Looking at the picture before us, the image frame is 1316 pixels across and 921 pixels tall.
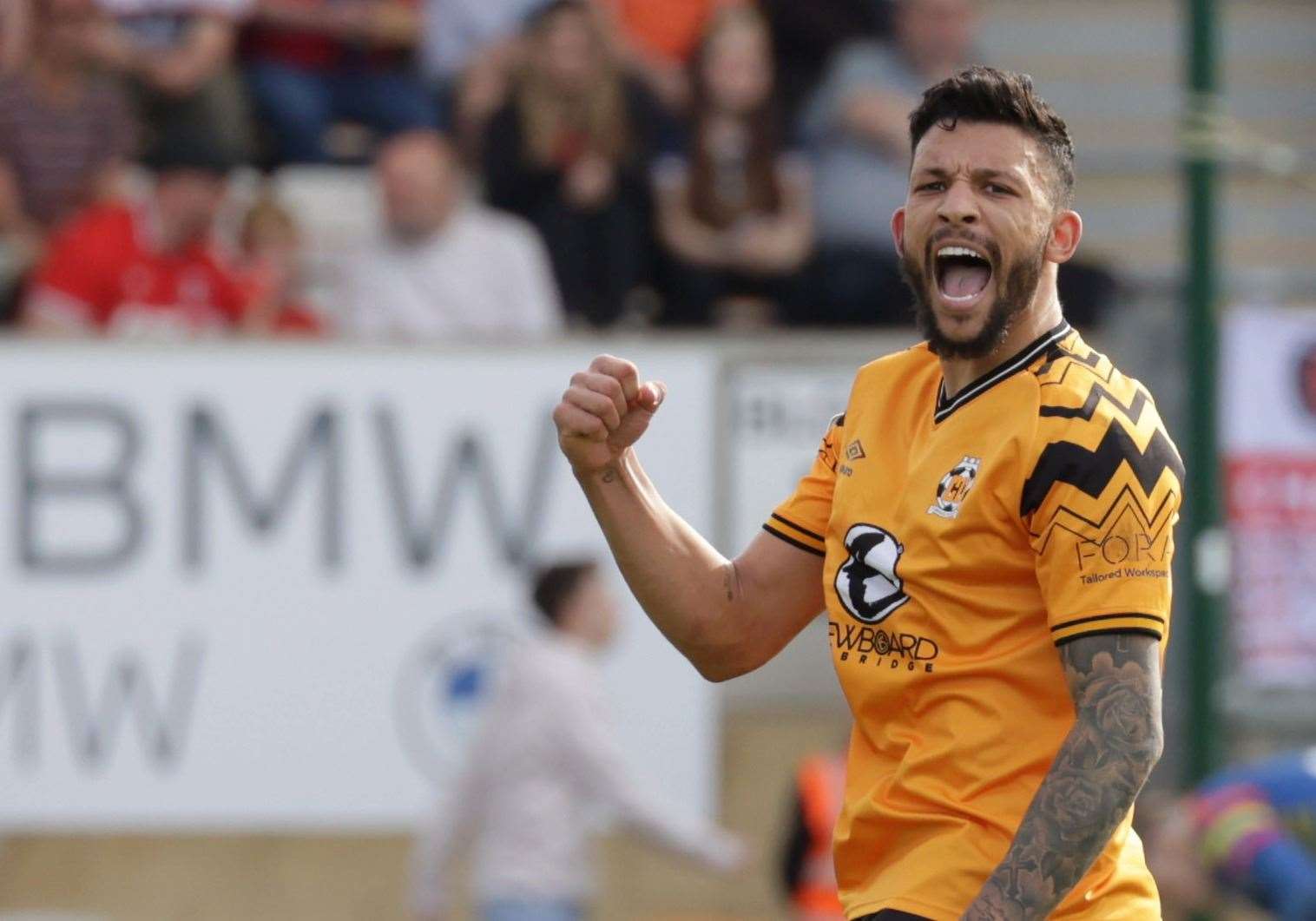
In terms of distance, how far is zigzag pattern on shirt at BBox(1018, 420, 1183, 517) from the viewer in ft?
10.0

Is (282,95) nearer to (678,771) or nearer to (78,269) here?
(78,269)

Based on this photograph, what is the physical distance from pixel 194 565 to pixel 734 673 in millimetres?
5476

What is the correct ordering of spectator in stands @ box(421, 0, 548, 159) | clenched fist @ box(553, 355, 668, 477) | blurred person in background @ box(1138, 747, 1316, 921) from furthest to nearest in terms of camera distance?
spectator in stands @ box(421, 0, 548, 159) → blurred person in background @ box(1138, 747, 1316, 921) → clenched fist @ box(553, 355, 668, 477)

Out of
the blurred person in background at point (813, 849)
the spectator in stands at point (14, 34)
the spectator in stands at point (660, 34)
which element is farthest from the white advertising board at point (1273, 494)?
the spectator in stands at point (14, 34)

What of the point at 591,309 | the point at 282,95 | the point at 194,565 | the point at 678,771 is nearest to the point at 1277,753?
the point at 678,771

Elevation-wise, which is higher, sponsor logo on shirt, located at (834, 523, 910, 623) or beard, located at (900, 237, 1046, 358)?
beard, located at (900, 237, 1046, 358)

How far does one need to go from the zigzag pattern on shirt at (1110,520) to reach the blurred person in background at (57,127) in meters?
6.66

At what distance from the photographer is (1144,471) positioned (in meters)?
3.07

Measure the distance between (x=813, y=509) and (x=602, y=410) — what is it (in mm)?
405

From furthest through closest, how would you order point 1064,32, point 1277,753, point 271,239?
point 1064,32
point 271,239
point 1277,753

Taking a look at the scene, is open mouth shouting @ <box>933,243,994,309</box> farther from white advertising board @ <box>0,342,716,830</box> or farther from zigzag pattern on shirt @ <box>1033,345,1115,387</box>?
white advertising board @ <box>0,342,716,830</box>

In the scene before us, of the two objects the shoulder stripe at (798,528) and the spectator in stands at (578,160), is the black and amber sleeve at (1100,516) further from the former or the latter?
the spectator in stands at (578,160)

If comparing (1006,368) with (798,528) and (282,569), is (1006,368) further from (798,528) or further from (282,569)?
(282,569)

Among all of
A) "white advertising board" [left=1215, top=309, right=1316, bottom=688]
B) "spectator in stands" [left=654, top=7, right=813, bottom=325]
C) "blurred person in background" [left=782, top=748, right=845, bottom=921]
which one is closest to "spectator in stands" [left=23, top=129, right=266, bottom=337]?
"spectator in stands" [left=654, top=7, right=813, bottom=325]
